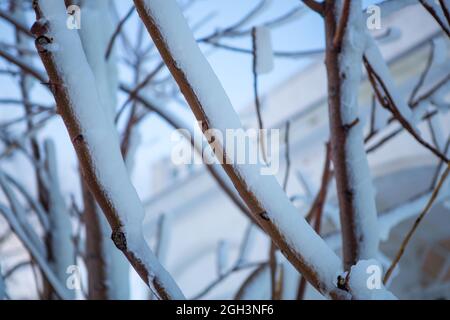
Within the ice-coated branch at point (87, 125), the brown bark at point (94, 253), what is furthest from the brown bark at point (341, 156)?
the brown bark at point (94, 253)

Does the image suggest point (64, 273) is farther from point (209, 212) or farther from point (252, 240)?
point (209, 212)

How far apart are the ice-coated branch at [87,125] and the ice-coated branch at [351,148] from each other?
0.87ft

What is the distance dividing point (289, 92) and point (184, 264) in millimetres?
1663

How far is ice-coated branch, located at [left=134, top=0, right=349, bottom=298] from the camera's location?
0.38m

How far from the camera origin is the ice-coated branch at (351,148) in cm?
54

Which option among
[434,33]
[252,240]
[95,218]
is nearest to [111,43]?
[95,218]

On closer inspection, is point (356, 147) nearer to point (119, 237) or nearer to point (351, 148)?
point (351, 148)

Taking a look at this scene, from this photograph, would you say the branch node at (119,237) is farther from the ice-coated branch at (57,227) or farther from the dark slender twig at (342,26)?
the ice-coated branch at (57,227)

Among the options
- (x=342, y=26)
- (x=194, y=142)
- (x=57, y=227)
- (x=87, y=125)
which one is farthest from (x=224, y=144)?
(x=57, y=227)

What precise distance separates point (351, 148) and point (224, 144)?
0.22 meters

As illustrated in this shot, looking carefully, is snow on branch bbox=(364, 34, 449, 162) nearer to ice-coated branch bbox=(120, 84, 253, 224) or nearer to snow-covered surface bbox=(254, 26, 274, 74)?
snow-covered surface bbox=(254, 26, 274, 74)

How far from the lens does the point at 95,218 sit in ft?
2.81

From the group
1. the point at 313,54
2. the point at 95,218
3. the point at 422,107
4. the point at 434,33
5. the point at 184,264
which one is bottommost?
the point at 184,264

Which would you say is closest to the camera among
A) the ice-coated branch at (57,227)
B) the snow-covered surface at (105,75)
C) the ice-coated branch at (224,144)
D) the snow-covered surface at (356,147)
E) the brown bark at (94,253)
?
the ice-coated branch at (224,144)
